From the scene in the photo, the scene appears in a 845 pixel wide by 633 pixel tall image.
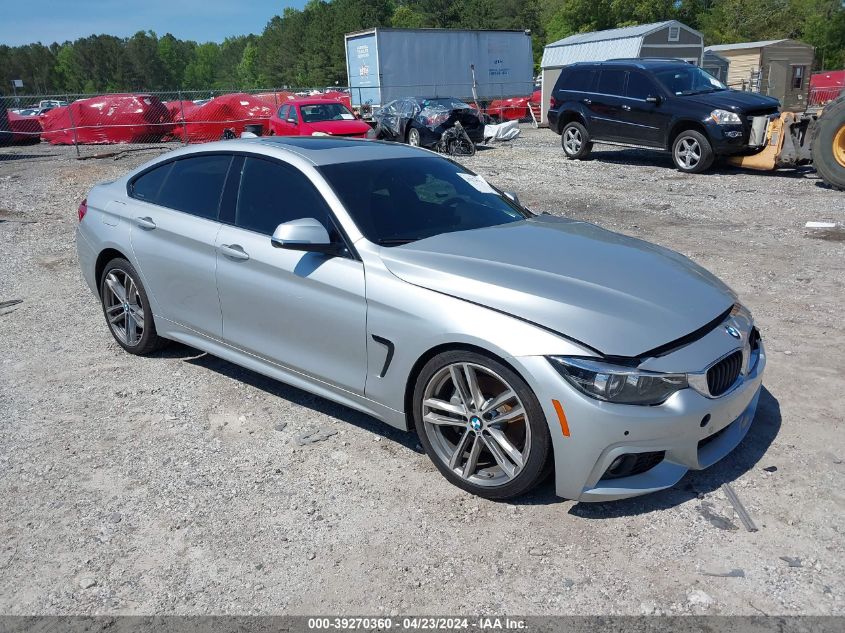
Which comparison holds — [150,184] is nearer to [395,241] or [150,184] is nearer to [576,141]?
[395,241]

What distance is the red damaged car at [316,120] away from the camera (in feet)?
61.2

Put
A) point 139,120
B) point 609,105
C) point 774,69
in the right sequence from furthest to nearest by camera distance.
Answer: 1. point 774,69
2. point 139,120
3. point 609,105

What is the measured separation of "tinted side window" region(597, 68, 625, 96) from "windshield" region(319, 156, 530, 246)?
11.2 m

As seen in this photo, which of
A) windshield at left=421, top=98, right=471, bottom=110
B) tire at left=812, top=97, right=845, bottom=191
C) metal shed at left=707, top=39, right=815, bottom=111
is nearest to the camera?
tire at left=812, top=97, right=845, bottom=191

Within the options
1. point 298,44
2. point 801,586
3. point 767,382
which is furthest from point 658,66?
point 298,44

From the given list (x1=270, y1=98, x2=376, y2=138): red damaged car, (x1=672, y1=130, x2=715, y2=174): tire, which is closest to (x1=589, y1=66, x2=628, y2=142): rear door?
(x1=672, y1=130, x2=715, y2=174): tire

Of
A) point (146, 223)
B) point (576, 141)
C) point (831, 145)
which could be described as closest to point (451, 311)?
point (146, 223)

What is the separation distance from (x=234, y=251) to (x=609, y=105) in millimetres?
12463

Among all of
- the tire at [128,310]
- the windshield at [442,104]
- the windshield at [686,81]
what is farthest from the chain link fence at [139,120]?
the tire at [128,310]

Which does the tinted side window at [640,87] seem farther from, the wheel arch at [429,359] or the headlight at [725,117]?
the wheel arch at [429,359]

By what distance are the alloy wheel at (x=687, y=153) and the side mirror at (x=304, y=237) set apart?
11208mm

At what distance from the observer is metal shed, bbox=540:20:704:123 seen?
914 inches

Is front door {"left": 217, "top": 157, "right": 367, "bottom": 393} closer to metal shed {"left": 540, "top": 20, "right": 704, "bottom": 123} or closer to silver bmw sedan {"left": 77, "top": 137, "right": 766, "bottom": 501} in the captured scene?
silver bmw sedan {"left": 77, "top": 137, "right": 766, "bottom": 501}

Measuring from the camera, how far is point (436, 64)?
2884cm
